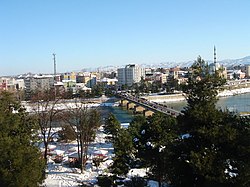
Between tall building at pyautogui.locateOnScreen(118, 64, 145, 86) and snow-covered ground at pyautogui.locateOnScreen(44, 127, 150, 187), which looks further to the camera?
tall building at pyautogui.locateOnScreen(118, 64, 145, 86)

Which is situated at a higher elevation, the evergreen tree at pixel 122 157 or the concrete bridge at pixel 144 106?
the evergreen tree at pixel 122 157

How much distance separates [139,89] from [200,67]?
3709 centimetres

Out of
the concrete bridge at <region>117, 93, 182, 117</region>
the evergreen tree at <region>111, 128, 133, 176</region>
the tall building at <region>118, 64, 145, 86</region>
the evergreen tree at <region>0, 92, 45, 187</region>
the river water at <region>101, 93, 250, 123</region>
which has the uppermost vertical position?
the tall building at <region>118, 64, 145, 86</region>

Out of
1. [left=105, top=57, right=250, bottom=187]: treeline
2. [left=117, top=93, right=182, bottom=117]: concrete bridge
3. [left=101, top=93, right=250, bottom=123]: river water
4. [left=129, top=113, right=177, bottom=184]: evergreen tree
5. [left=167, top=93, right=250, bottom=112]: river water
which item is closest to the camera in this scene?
[left=105, top=57, right=250, bottom=187]: treeline

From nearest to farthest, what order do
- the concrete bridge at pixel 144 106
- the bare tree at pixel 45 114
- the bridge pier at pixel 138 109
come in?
the bare tree at pixel 45 114 < the concrete bridge at pixel 144 106 < the bridge pier at pixel 138 109

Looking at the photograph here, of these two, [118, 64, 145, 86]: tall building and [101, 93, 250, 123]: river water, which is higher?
[118, 64, 145, 86]: tall building

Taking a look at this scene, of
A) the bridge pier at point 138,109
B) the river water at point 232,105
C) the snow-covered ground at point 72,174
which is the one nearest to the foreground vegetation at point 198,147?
the snow-covered ground at point 72,174

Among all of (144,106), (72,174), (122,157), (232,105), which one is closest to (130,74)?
(232,105)

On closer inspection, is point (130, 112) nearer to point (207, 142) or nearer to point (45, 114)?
point (45, 114)

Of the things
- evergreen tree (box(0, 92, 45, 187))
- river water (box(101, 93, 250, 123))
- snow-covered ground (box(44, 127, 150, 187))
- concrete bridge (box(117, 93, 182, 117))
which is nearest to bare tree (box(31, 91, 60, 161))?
snow-covered ground (box(44, 127, 150, 187))

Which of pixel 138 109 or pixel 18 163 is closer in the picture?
pixel 18 163

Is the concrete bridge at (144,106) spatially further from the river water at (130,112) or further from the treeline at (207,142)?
the treeline at (207,142)

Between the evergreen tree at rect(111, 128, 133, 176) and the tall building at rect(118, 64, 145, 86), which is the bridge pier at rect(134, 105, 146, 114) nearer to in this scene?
the evergreen tree at rect(111, 128, 133, 176)

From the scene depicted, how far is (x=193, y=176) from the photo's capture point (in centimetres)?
357
